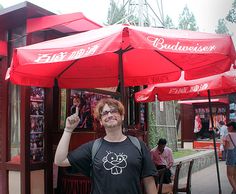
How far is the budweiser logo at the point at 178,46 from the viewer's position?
3746 mm

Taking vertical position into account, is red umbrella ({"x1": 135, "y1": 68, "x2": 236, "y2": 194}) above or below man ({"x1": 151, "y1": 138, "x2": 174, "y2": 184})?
above

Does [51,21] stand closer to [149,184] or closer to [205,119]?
[149,184]

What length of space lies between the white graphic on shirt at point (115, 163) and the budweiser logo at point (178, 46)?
1.28 m

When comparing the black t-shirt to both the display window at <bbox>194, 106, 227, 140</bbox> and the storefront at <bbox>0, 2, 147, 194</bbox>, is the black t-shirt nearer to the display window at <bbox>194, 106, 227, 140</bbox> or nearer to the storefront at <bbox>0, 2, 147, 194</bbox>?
the storefront at <bbox>0, 2, 147, 194</bbox>

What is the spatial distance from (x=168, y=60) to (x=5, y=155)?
307 centimetres

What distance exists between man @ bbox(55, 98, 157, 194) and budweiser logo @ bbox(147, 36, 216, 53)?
2.99 feet

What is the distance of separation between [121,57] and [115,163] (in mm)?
2130

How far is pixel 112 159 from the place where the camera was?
9.71 feet

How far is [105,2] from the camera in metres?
38.6

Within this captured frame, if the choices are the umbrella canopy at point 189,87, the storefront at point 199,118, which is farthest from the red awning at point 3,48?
the storefront at point 199,118

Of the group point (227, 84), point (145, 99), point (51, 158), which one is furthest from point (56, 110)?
point (227, 84)

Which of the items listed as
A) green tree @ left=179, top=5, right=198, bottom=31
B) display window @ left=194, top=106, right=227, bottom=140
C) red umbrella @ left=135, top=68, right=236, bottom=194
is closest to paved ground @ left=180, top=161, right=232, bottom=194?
red umbrella @ left=135, top=68, right=236, bottom=194

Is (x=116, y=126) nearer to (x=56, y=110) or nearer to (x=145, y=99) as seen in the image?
(x=56, y=110)

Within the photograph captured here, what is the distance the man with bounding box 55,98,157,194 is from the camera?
116 inches
